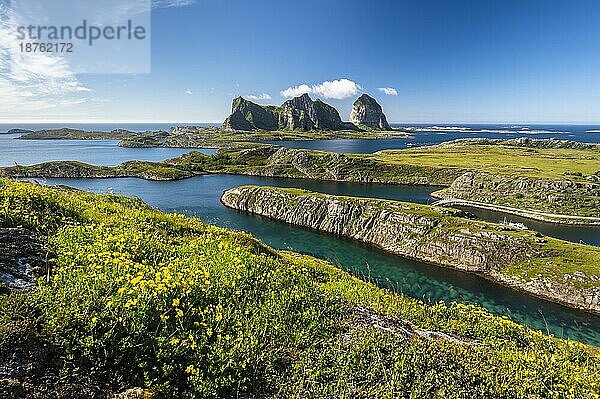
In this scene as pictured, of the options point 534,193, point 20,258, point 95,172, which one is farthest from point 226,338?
point 95,172

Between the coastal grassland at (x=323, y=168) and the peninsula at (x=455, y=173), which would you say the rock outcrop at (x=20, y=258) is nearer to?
the peninsula at (x=455, y=173)

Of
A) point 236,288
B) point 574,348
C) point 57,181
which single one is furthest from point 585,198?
point 57,181

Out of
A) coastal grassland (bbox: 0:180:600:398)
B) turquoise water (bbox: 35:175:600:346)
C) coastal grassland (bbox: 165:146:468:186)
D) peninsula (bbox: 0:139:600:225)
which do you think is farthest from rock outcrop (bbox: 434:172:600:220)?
coastal grassland (bbox: 0:180:600:398)

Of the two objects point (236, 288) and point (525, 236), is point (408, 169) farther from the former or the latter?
point (236, 288)

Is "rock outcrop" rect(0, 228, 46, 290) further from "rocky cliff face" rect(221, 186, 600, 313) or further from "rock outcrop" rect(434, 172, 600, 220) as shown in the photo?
"rock outcrop" rect(434, 172, 600, 220)

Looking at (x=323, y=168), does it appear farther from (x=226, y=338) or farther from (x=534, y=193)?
(x=226, y=338)

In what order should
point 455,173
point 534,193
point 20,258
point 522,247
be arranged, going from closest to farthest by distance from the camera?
1. point 20,258
2. point 522,247
3. point 534,193
4. point 455,173
